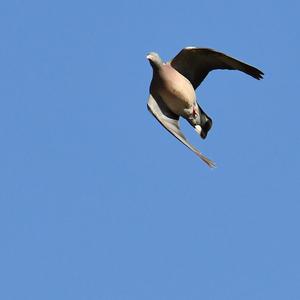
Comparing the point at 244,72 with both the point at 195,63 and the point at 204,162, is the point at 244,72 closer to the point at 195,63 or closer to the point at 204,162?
the point at 195,63

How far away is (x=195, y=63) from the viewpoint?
20.4 m

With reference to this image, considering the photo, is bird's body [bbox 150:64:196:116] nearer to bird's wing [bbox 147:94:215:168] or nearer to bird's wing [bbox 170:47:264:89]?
bird's wing [bbox 147:94:215:168]

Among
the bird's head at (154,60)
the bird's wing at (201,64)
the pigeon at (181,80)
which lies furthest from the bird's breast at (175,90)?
the bird's wing at (201,64)

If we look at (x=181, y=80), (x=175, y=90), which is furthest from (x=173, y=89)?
(x=181, y=80)

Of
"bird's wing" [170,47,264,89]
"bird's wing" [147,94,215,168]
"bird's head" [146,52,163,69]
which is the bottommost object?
"bird's wing" [147,94,215,168]

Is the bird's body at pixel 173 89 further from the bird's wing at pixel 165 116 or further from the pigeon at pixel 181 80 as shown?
the bird's wing at pixel 165 116

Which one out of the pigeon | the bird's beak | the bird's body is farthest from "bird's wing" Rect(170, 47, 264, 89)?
the bird's beak

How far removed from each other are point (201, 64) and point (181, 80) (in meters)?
0.74

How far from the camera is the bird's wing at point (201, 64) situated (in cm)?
1994

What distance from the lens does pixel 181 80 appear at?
65.5 feet

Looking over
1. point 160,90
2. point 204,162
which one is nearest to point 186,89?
point 160,90

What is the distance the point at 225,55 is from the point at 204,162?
2.76 m

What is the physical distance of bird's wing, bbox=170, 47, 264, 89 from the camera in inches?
785

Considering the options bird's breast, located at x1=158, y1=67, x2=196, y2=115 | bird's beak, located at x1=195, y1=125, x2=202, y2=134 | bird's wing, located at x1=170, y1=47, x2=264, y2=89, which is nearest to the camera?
bird's breast, located at x1=158, y1=67, x2=196, y2=115
